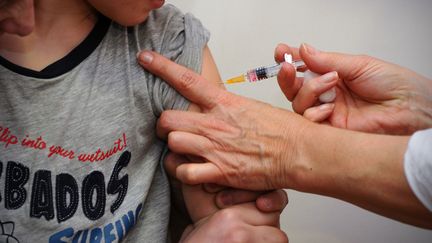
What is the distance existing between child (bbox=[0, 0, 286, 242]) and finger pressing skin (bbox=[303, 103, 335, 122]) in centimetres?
31

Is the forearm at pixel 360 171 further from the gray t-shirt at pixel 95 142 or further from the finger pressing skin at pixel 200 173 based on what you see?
the gray t-shirt at pixel 95 142

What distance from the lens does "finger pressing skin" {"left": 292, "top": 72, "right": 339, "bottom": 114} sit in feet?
3.34

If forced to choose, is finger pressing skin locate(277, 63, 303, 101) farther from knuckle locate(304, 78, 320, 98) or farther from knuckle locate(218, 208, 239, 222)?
knuckle locate(218, 208, 239, 222)

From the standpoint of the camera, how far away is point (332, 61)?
42.1 inches

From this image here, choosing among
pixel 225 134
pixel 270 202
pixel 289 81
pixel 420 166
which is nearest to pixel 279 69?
pixel 289 81

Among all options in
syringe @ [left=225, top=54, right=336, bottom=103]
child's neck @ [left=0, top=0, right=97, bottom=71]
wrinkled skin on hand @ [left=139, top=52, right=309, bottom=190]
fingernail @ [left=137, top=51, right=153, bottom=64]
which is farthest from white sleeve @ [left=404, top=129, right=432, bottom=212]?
child's neck @ [left=0, top=0, right=97, bottom=71]

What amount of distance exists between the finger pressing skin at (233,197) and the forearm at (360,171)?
14 cm

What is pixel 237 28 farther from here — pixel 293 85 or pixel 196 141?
pixel 196 141

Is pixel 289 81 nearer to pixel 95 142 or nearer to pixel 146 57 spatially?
pixel 146 57

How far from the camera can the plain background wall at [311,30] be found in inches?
54.8

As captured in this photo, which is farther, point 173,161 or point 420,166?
point 173,161

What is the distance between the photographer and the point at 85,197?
3.10 ft

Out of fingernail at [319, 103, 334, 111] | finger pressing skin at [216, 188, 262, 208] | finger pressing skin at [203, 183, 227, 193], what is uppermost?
fingernail at [319, 103, 334, 111]

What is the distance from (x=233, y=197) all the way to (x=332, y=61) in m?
0.45
